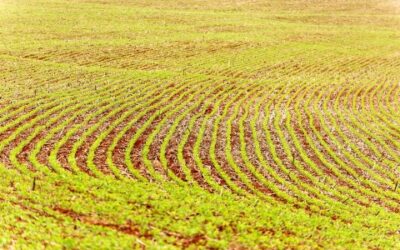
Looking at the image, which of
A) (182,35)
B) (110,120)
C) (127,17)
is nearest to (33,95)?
(110,120)

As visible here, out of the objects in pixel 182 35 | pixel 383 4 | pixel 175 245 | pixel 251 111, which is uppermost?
pixel 383 4

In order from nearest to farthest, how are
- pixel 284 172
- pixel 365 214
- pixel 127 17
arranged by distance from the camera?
pixel 365 214
pixel 284 172
pixel 127 17

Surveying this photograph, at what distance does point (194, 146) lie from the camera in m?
20.0

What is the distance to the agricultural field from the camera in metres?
13.3

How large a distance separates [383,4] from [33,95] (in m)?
91.5

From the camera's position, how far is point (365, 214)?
49.3 feet

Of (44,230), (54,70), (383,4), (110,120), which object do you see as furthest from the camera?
(383,4)

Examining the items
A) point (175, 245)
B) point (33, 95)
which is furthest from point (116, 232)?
point (33, 95)

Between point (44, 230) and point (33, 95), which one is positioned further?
point (33, 95)

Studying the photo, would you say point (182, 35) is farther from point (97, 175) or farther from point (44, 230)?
point (44, 230)

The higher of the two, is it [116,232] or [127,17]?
[127,17]

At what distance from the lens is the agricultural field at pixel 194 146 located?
522 inches

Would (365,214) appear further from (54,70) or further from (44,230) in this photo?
(54,70)

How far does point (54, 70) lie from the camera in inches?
1323
